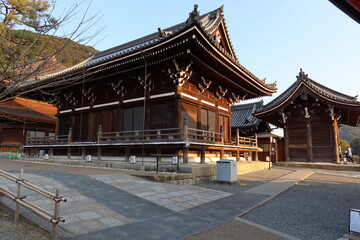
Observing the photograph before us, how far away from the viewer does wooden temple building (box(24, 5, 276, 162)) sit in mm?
10688

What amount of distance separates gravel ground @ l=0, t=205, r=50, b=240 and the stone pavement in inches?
13.8

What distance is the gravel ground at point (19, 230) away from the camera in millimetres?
3555

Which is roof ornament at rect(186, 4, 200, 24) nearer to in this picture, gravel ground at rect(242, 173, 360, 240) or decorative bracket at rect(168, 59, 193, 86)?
decorative bracket at rect(168, 59, 193, 86)

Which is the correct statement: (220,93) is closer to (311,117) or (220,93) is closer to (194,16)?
(194,16)

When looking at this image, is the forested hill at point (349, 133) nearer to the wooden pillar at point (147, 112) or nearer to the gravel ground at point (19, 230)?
the wooden pillar at point (147, 112)

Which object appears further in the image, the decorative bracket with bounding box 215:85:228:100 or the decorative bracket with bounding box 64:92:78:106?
the decorative bracket with bounding box 64:92:78:106

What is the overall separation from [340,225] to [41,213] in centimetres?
578

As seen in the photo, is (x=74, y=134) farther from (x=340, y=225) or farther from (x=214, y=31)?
(x=340, y=225)

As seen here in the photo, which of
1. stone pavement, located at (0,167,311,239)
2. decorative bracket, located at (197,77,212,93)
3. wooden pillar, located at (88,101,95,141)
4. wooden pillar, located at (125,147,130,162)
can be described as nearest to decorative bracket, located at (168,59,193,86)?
decorative bracket, located at (197,77,212,93)

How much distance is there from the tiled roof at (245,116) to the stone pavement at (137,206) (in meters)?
17.9

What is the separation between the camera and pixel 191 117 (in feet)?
42.5

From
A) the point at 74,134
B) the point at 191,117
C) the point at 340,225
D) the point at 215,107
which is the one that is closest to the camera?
the point at 340,225

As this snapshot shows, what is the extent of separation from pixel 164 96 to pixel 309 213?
8.82m

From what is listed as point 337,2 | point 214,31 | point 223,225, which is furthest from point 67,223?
point 214,31
